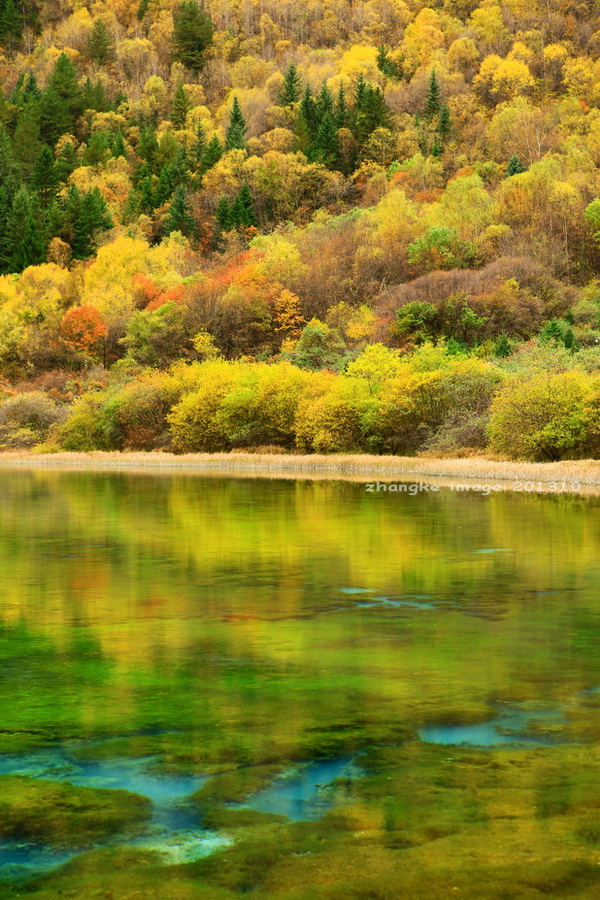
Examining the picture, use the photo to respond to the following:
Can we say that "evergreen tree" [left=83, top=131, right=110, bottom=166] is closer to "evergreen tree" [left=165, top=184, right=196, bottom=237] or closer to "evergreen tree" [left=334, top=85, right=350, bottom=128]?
"evergreen tree" [left=165, top=184, right=196, bottom=237]

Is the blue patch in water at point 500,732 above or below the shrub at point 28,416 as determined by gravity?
below

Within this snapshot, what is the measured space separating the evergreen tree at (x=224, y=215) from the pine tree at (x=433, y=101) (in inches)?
1495

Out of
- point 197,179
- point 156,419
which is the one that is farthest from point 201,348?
point 197,179

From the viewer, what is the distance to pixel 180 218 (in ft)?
462

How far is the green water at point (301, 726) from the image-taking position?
766 cm

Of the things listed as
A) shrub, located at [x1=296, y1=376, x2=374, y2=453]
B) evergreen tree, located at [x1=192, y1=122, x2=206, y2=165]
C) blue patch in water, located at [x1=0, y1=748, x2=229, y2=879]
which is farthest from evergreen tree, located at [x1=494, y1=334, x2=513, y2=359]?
evergreen tree, located at [x1=192, y1=122, x2=206, y2=165]

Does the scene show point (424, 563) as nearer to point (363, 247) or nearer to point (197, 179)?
point (363, 247)

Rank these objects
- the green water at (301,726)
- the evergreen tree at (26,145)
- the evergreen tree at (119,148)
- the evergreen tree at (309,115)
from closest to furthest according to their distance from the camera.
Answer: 1. the green water at (301,726)
2. the evergreen tree at (309,115)
3. the evergreen tree at (26,145)
4. the evergreen tree at (119,148)

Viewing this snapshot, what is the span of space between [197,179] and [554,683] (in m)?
146

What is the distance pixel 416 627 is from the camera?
1625 cm

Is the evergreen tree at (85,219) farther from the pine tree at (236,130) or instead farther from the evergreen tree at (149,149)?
the pine tree at (236,130)

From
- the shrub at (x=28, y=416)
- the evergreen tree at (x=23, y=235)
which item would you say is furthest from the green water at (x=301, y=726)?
the evergreen tree at (x=23, y=235)

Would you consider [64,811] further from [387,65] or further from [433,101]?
[387,65]

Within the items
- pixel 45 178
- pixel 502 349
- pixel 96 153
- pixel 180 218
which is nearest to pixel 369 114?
pixel 180 218
